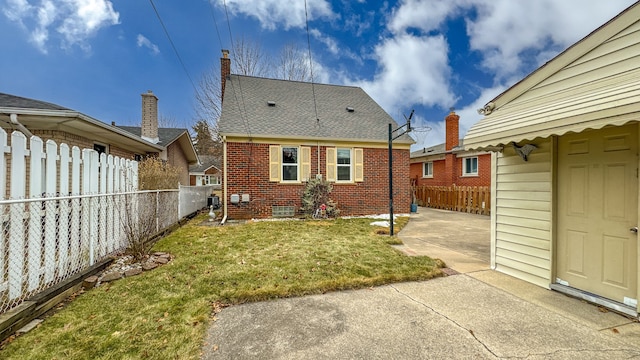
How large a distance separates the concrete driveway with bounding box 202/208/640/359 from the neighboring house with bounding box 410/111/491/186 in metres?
13.0

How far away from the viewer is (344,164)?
11.9 meters

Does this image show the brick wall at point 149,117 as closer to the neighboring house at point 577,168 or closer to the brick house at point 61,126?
the brick house at point 61,126

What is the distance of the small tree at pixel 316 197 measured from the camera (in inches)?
432

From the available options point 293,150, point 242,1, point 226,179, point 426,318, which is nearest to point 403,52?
point 293,150

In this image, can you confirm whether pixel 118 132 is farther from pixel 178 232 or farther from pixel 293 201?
pixel 293 201

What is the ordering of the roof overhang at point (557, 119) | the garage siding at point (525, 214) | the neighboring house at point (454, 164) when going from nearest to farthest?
the roof overhang at point (557, 119) < the garage siding at point (525, 214) < the neighboring house at point (454, 164)

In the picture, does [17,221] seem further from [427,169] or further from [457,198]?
[427,169]

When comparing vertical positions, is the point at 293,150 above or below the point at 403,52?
below

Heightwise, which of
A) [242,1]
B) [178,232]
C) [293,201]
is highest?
[242,1]

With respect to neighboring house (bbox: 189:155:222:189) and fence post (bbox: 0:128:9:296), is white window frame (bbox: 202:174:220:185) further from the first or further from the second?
fence post (bbox: 0:128:9:296)

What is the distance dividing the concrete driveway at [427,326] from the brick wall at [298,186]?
7501mm

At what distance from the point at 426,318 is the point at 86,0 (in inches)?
418

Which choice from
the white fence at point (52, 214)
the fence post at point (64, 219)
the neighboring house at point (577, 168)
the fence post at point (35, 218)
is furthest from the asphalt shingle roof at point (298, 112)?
the neighboring house at point (577, 168)

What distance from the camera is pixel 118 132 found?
8.49 meters
